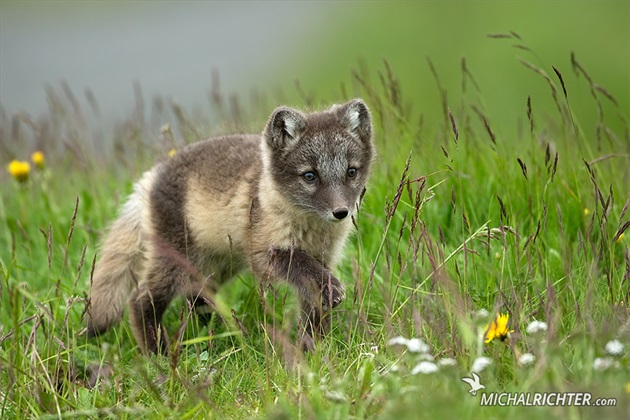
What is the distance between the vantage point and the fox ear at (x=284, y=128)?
439 centimetres

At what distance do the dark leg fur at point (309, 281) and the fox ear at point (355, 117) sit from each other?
70 centimetres

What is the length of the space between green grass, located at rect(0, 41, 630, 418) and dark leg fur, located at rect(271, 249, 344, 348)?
0.11 meters

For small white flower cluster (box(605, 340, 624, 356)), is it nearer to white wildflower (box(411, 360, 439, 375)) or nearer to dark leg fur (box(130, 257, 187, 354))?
white wildflower (box(411, 360, 439, 375))

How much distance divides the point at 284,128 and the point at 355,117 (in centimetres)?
37

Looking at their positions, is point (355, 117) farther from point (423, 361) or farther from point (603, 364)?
point (603, 364)

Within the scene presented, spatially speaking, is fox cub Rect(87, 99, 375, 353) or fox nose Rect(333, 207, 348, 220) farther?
fox cub Rect(87, 99, 375, 353)

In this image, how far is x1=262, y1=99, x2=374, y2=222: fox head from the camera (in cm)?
429

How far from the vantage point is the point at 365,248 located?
495cm

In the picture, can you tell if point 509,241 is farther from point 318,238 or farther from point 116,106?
point 116,106

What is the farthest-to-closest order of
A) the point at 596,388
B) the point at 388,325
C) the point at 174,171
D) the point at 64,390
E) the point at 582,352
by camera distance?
1. the point at 174,171
2. the point at 64,390
3. the point at 388,325
4. the point at 582,352
5. the point at 596,388

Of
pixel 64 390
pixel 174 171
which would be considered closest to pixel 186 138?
pixel 174 171

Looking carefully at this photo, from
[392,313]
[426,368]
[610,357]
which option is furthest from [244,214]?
[610,357]

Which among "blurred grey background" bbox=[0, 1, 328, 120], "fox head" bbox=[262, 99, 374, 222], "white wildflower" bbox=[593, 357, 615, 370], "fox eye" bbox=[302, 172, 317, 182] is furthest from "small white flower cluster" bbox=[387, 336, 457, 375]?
"blurred grey background" bbox=[0, 1, 328, 120]

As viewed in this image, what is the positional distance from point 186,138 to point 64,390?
2705 mm
